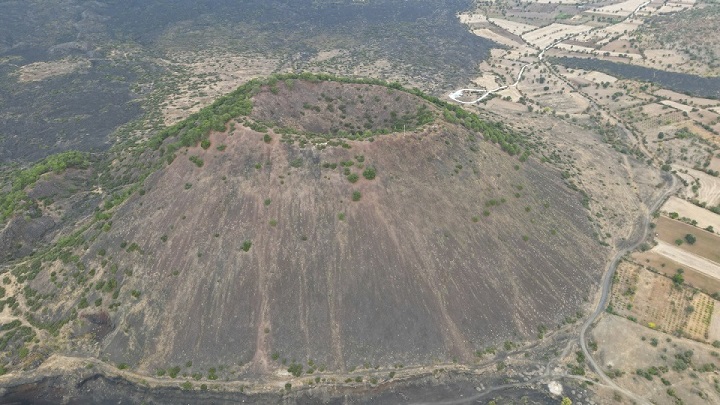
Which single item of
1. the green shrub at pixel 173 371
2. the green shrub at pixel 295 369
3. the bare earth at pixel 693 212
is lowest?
the green shrub at pixel 173 371

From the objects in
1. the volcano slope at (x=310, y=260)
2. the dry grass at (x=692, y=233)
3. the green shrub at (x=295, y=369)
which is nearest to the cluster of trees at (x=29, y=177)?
the volcano slope at (x=310, y=260)

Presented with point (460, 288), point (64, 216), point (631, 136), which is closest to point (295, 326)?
point (460, 288)

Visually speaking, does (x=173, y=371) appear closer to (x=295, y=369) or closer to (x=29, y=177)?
(x=295, y=369)

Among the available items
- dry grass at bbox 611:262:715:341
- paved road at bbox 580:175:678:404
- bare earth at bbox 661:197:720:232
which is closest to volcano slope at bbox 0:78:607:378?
paved road at bbox 580:175:678:404

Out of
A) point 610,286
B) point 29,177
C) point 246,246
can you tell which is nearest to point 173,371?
point 246,246

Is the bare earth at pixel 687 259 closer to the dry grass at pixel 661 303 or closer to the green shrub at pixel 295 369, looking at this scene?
the dry grass at pixel 661 303

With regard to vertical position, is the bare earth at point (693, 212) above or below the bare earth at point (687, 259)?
above

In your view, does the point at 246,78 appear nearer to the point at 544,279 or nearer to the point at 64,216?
the point at 64,216

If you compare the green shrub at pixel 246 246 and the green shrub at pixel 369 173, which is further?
the green shrub at pixel 369 173

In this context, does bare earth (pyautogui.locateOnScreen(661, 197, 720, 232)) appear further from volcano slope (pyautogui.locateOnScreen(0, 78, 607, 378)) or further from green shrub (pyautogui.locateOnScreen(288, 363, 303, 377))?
green shrub (pyautogui.locateOnScreen(288, 363, 303, 377))
